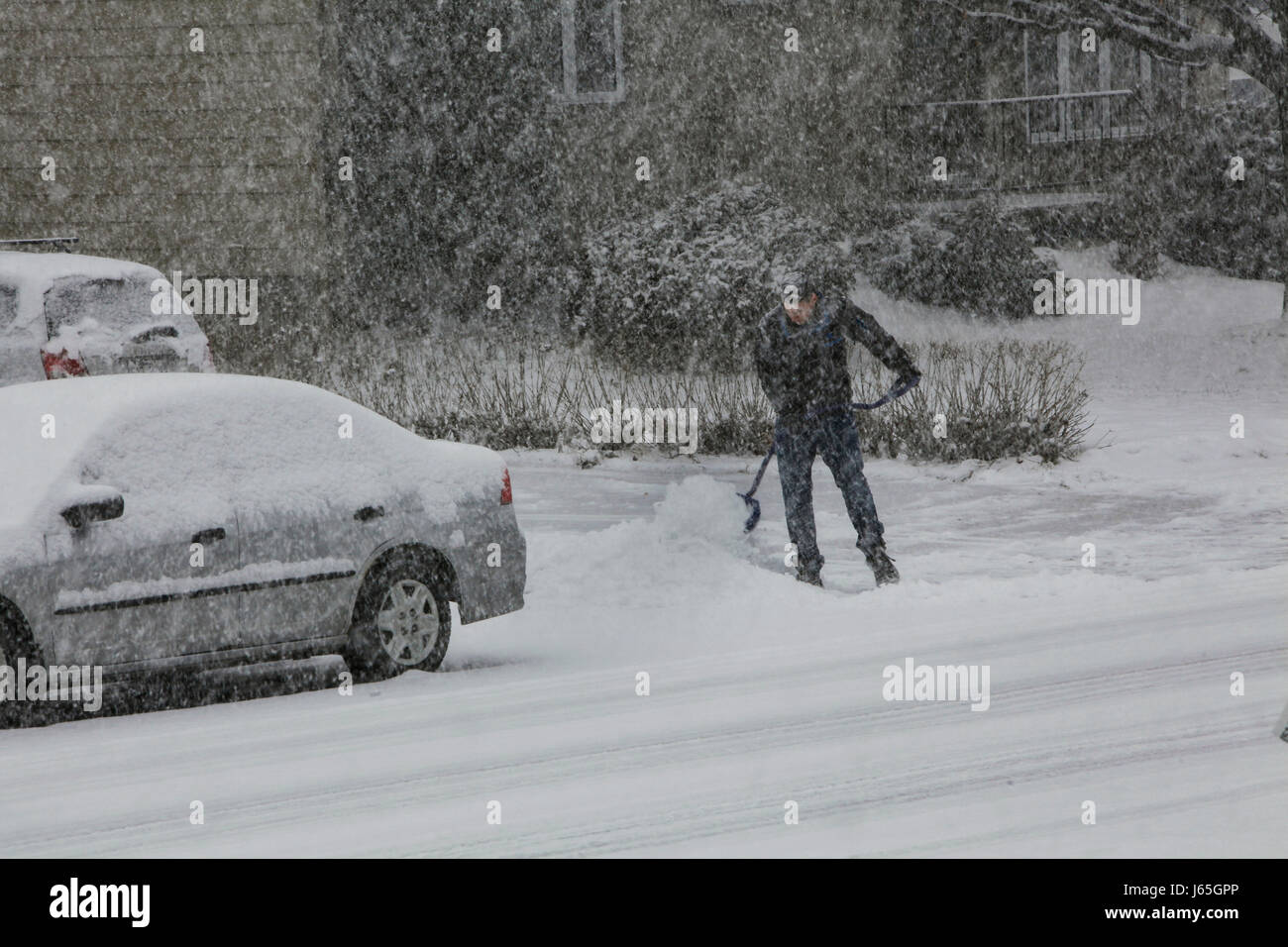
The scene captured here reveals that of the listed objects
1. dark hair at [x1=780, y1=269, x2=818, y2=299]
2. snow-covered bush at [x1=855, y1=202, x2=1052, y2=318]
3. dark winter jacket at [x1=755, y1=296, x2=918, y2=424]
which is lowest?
dark winter jacket at [x1=755, y1=296, x2=918, y2=424]

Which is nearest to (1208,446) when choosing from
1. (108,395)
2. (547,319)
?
(547,319)

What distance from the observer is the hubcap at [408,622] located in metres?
8.54

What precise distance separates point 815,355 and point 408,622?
10.2ft

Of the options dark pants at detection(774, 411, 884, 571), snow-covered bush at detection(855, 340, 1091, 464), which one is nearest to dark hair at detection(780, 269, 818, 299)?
dark pants at detection(774, 411, 884, 571)

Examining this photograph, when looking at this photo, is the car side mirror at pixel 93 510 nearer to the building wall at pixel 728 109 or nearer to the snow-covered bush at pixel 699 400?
the snow-covered bush at pixel 699 400

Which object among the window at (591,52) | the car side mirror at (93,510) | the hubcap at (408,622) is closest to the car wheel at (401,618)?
the hubcap at (408,622)

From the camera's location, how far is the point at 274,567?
8.02 m

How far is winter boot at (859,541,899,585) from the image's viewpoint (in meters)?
10.4

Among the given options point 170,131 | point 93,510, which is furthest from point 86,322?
point 170,131

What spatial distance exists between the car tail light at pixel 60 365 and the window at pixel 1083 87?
16.1 metres

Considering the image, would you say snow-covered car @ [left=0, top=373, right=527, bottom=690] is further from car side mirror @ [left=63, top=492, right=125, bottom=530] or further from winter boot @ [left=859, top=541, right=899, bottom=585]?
winter boot @ [left=859, top=541, right=899, bottom=585]

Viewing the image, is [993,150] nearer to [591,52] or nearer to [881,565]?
[591,52]

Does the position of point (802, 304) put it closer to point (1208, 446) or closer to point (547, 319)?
point (1208, 446)

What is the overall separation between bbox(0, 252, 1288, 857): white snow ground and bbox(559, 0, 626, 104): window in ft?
33.3
